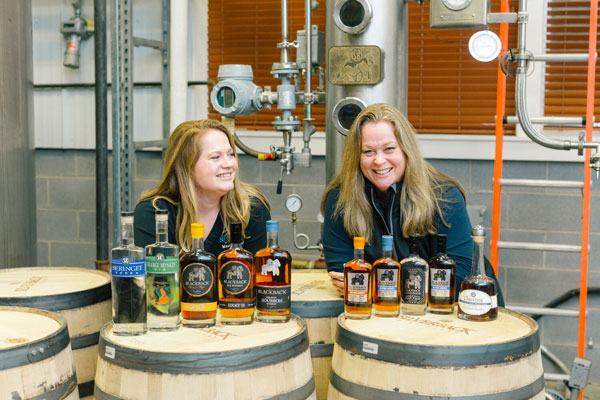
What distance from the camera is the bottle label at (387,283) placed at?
1655mm

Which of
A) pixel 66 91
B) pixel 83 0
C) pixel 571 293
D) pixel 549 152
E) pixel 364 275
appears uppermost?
pixel 83 0

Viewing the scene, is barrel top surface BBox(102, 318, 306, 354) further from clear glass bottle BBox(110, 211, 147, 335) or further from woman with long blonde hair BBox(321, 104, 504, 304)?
woman with long blonde hair BBox(321, 104, 504, 304)

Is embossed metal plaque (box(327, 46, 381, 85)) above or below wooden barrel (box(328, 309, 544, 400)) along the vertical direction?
above

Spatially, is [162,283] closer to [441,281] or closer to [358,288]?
[358,288]

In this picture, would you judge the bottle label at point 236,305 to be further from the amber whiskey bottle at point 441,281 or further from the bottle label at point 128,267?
the amber whiskey bottle at point 441,281

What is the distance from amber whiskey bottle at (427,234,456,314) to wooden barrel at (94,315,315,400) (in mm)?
354

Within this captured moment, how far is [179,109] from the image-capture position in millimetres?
3512

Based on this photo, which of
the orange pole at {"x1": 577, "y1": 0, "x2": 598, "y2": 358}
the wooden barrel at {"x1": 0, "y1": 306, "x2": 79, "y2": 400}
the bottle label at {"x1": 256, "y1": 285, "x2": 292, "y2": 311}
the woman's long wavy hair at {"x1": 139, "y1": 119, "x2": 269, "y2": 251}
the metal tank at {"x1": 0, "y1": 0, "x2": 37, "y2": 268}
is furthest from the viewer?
the orange pole at {"x1": 577, "y1": 0, "x2": 598, "y2": 358}

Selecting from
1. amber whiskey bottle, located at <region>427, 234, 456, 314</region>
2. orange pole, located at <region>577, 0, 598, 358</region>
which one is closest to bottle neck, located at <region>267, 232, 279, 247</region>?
amber whiskey bottle, located at <region>427, 234, 456, 314</region>

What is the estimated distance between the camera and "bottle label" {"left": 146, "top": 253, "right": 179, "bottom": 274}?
1.55 m

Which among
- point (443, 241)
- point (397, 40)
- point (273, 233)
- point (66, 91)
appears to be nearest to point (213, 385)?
point (273, 233)

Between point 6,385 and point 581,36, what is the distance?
2.75m

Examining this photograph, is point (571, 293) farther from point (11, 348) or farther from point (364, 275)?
point (11, 348)

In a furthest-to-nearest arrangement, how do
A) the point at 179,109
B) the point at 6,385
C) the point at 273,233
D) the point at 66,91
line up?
the point at 66,91, the point at 179,109, the point at 273,233, the point at 6,385
